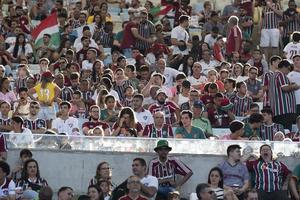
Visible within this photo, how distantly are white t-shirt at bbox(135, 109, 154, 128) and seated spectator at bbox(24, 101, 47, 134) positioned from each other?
4.73 ft

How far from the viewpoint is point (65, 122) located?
24.7 meters

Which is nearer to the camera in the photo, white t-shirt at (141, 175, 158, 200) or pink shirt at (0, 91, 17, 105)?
white t-shirt at (141, 175, 158, 200)

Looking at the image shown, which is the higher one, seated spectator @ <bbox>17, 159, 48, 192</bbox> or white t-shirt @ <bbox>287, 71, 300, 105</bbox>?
white t-shirt @ <bbox>287, 71, 300, 105</bbox>

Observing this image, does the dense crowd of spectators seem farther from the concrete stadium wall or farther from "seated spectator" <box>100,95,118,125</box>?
the concrete stadium wall

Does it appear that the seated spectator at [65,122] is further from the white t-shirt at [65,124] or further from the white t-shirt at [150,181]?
the white t-shirt at [150,181]

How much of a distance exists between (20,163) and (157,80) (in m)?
5.22

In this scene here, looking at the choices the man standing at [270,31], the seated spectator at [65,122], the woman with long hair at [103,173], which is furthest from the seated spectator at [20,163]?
the man standing at [270,31]

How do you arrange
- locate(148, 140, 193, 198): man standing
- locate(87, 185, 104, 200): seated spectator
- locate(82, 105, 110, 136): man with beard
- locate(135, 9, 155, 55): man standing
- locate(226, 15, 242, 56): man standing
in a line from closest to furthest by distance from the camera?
locate(87, 185, 104, 200): seated spectator < locate(148, 140, 193, 198): man standing < locate(82, 105, 110, 136): man with beard < locate(226, 15, 242, 56): man standing < locate(135, 9, 155, 55): man standing

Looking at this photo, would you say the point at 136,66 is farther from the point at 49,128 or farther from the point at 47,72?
the point at 49,128

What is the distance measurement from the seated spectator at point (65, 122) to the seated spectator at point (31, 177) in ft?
8.22

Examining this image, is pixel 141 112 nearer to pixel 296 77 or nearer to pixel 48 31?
pixel 296 77

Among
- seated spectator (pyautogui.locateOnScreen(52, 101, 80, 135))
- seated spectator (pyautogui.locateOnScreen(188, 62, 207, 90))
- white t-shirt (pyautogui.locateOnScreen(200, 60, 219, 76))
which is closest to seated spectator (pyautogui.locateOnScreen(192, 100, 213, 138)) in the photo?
seated spectator (pyautogui.locateOnScreen(52, 101, 80, 135))

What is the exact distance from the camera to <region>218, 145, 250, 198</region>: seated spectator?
21844 mm

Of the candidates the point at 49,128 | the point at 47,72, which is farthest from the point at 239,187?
the point at 47,72
